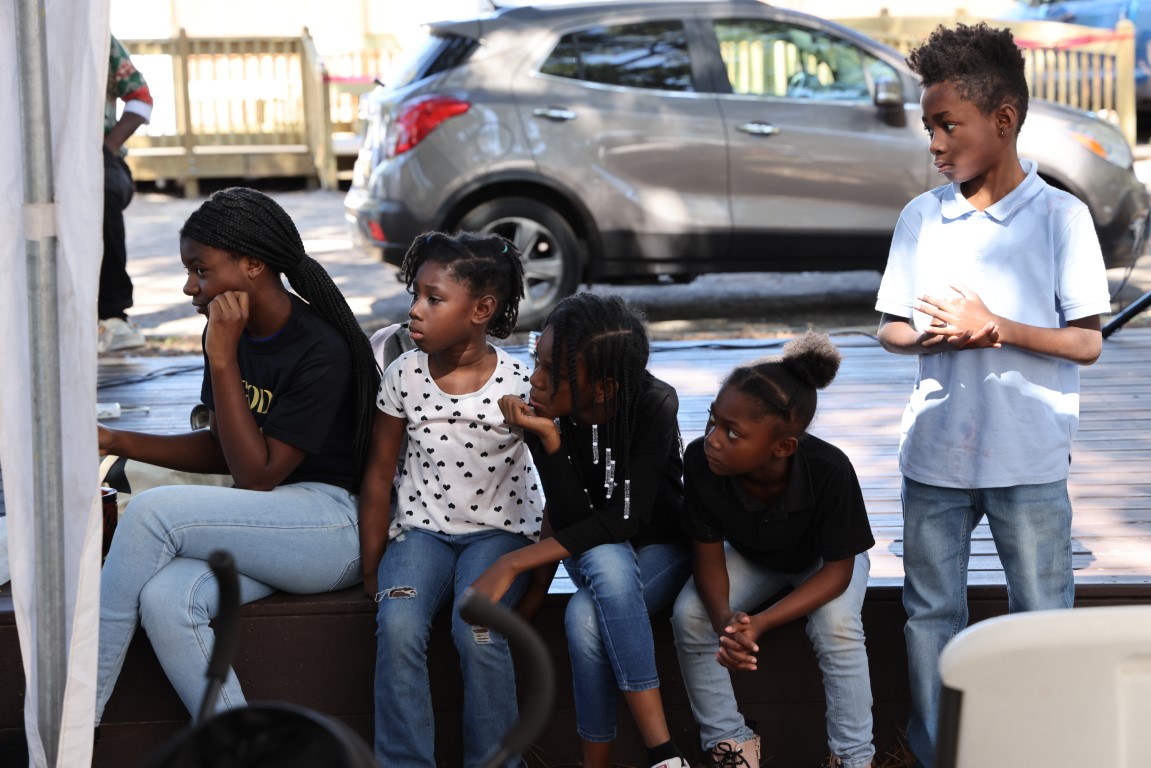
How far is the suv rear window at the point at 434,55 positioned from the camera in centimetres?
694

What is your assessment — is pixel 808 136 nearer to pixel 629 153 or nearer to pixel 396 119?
pixel 629 153

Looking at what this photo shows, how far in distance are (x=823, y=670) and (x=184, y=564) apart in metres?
1.29

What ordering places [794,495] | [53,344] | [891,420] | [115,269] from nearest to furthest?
1. [53,344]
2. [794,495]
3. [891,420]
4. [115,269]

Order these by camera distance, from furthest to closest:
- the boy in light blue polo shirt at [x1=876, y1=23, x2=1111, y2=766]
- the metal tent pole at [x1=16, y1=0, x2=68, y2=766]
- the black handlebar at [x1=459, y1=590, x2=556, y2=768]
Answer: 1. the boy in light blue polo shirt at [x1=876, y1=23, x2=1111, y2=766]
2. the metal tent pole at [x1=16, y1=0, x2=68, y2=766]
3. the black handlebar at [x1=459, y1=590, x2=556, y2=768]

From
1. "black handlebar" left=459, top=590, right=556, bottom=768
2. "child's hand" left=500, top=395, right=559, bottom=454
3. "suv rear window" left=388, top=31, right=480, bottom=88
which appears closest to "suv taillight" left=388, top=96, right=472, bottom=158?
"suv rear window" left=388, top=31, right=480, bottom=88

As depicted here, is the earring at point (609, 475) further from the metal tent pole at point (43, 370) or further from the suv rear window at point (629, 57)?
the suv rear window at point (629, 57)

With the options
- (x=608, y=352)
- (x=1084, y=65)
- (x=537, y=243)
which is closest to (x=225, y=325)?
(x=608, y=352)

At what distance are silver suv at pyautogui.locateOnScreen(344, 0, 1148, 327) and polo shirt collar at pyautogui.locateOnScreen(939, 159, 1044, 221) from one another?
4458 mm

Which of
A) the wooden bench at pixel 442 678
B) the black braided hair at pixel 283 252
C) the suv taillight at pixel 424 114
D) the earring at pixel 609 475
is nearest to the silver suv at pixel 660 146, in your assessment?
the suv taillight at pixel 424 114

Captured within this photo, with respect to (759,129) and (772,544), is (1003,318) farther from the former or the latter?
(759,129)

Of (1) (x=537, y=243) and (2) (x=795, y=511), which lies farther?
(1) (x=537, y=243)

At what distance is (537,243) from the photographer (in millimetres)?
7086

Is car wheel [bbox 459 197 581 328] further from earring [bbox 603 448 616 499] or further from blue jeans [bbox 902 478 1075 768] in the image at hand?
blue jeans [bbox 902 478 1075 768]

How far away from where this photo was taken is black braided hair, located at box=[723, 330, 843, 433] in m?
2.59
